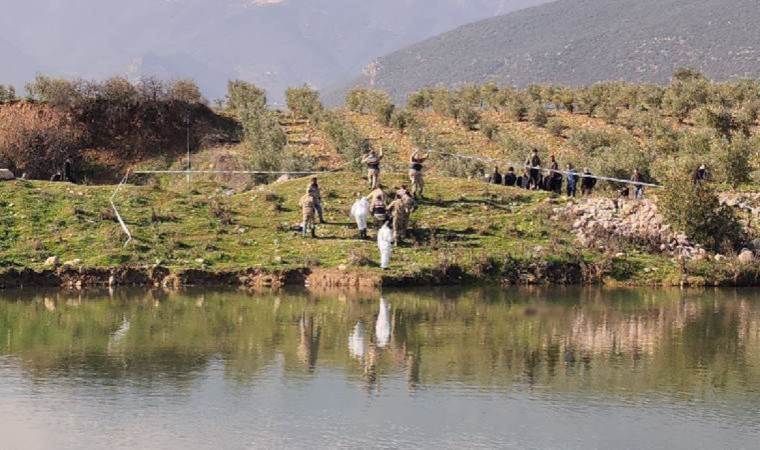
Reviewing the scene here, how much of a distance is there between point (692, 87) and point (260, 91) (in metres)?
29.1

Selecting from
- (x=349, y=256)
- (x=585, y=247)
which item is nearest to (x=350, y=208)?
(x=349, y=256)

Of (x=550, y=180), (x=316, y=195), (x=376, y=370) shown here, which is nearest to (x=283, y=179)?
(x=316, y=195)

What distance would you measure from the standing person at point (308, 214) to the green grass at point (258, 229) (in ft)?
1.28

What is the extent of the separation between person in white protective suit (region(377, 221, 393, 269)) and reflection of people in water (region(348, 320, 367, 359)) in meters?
7.31

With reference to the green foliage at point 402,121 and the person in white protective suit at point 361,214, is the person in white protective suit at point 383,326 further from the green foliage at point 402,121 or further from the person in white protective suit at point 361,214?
the green foliage at point 402,121

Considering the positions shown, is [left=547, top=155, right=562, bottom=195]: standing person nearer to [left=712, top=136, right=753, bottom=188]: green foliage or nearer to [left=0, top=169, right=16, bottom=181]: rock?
[left=712, top=136, right=753, bottom=188]: green foliage

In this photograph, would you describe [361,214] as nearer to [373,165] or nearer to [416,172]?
[373,165]

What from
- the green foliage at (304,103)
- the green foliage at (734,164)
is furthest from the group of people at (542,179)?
the green foliage at (304,103)

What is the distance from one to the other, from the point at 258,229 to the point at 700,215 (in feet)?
49.1

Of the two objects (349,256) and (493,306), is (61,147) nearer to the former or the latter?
(349,256)

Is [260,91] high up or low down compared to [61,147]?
up

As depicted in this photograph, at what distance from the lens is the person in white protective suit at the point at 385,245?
37.8m

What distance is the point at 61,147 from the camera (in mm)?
59219

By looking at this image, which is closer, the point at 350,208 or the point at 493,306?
the point at 493,306
